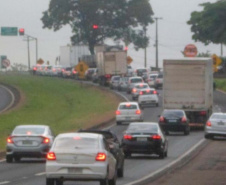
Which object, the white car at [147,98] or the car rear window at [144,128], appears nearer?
the car rear window at [144,128]

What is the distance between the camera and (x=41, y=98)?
271 ft

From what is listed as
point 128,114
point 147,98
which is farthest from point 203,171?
point 147,98

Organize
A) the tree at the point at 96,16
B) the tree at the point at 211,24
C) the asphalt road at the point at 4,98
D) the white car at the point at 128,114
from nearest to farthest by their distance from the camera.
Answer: the white car at the point at 128,114 < the asphalt road at the point at 4,98 < the tree at the point at 211,24 < the tree at the point at 96,16

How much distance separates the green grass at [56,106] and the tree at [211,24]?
1457 centimetres

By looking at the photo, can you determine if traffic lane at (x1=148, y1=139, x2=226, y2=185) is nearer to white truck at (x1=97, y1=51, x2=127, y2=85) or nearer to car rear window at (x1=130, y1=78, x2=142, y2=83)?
car rear window at (x1=130, y1=78, x2=142, y2=83)

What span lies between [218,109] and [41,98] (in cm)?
1678

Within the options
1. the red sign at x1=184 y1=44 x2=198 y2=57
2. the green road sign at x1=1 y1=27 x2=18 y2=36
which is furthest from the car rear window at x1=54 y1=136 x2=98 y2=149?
the red sign at x1=184 y1=44 x2=198 y2=57

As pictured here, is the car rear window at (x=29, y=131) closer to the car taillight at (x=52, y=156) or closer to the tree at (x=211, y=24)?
the car taillight at (x=52, y=156)

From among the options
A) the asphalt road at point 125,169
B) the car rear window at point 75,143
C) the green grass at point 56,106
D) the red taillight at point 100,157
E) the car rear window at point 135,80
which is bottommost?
the green grass at point 56,106

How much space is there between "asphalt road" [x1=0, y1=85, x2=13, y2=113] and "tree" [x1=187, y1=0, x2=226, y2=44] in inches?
919

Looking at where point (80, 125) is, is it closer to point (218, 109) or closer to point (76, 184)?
point (218, 109)

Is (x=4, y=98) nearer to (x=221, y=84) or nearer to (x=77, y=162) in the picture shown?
(x=221, y=84)

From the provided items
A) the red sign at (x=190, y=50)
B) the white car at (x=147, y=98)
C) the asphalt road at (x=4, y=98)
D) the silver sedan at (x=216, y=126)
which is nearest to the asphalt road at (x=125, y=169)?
the silver sedan at (x=216, y=126)

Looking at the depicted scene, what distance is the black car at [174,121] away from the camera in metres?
53.4
